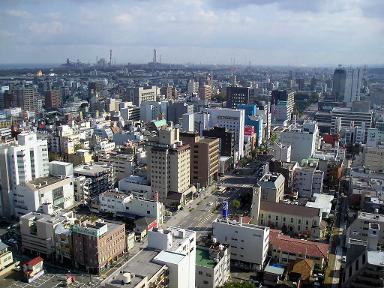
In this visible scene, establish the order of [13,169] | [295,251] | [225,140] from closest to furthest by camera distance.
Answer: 1. [295,251]
2. [13,169]
3. [225,140]

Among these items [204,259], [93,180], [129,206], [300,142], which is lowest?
[129,206]

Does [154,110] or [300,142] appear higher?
[154,110]

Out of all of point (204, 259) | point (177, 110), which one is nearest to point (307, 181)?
point (204, 259)

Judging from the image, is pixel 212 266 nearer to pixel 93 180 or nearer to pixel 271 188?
pixel 271 188

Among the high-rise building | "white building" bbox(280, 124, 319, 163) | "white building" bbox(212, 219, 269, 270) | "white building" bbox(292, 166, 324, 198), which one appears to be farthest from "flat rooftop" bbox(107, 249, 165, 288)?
the high-rise building

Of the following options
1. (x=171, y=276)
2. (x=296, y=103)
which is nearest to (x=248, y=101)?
(x=296, y=103)

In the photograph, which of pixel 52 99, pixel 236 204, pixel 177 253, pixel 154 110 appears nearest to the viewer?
pixel 177 253
